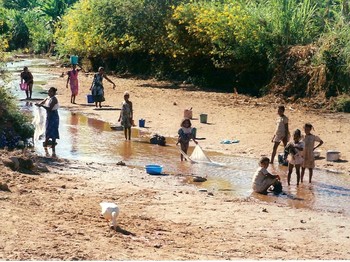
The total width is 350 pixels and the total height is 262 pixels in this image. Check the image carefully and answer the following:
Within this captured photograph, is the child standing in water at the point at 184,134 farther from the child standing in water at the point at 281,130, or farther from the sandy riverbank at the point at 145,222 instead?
the child standing in water at the point at 281,130

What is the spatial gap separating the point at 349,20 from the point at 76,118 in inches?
387

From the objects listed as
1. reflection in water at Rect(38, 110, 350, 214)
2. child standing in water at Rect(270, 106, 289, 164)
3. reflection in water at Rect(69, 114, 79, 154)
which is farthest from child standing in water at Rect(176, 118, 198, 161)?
reflection in water at Rect(69, 114, 79, 154)

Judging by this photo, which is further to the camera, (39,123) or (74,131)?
(74,131)

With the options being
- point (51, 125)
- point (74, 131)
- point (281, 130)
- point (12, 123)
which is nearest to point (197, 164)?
point (281, 130)

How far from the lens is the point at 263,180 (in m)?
13.3

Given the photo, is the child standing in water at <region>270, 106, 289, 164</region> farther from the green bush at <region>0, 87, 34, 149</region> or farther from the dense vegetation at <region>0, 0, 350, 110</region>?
the dense vegetation at <region>0, 0, 350, 110</region>

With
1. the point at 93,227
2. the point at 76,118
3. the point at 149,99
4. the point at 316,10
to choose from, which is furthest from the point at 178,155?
the point at 316,10

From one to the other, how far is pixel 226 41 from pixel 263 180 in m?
15.9

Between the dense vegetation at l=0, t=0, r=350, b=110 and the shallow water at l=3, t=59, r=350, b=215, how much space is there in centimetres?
462

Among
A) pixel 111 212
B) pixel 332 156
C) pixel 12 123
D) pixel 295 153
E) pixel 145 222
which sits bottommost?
pixel 145 222

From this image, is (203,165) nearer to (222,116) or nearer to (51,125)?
(51,125)

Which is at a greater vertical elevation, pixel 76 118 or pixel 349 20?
pixel 349 20

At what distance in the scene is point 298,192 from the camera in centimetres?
1367

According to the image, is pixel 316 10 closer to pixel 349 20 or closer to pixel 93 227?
pixel 349 20
